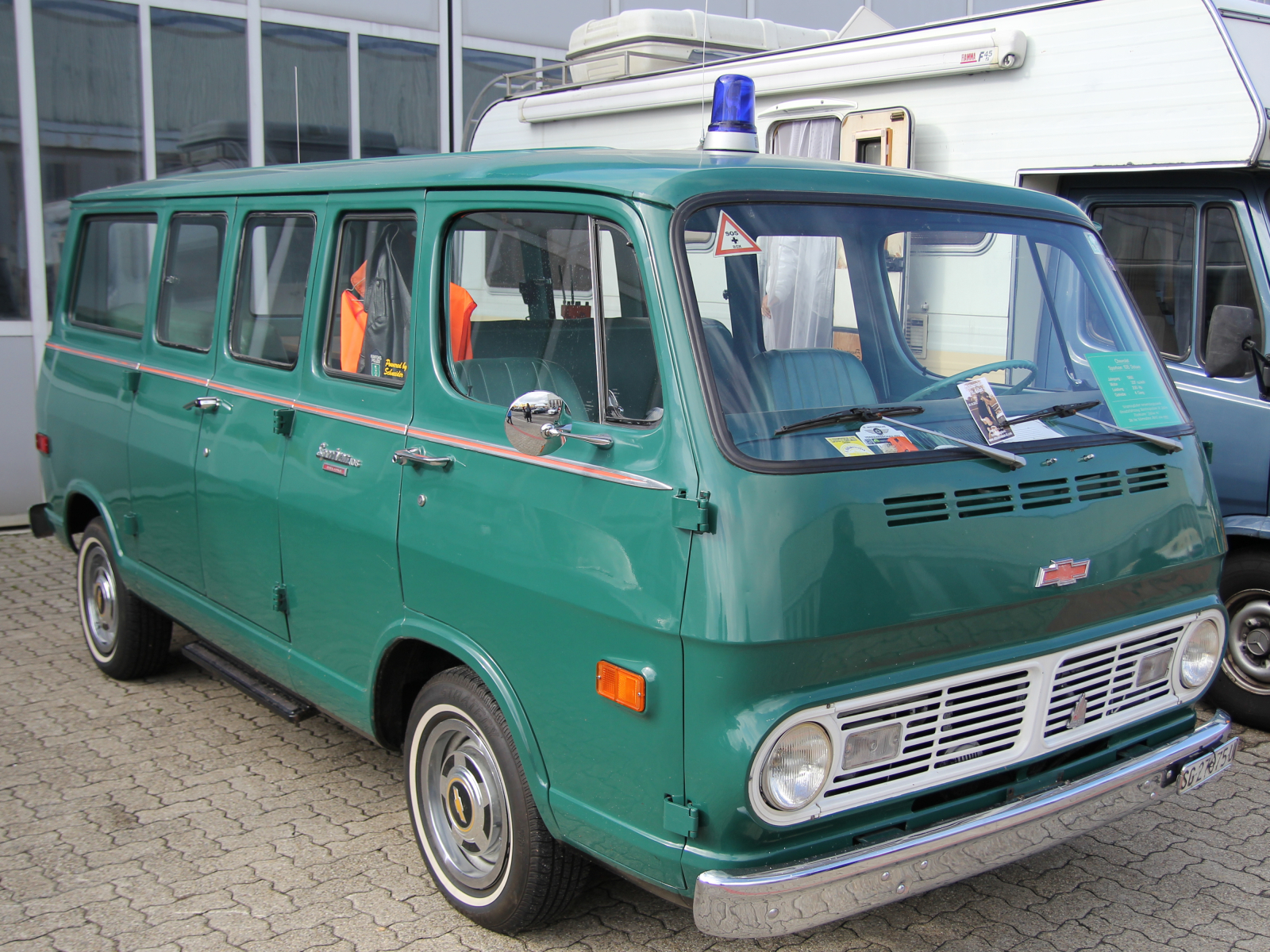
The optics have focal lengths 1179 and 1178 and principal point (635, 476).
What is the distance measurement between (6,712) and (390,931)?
104 inches

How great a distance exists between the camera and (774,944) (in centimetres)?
338

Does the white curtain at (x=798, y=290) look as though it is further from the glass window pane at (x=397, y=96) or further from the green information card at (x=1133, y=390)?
the glass window pane at (x=397, y=96)

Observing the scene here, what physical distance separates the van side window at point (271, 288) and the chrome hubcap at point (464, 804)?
4.73 feet

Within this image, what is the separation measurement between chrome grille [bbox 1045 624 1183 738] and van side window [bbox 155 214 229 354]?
3302mm

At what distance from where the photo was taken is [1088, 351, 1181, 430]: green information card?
3.33m

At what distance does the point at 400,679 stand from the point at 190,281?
207 centimetres

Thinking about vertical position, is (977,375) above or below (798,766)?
above

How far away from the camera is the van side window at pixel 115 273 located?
5113 mm

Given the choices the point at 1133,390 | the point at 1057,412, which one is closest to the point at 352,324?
the point at 1057,412

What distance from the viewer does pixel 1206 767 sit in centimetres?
332

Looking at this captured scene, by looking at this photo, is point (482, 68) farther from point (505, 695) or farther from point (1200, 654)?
point (1200, 654)

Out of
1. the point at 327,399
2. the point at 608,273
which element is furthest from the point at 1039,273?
the point at 327,399

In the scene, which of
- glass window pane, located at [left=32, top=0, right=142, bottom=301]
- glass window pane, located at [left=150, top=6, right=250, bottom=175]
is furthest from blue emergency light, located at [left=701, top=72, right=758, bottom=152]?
glass window pane, located at [left=32, top=0, right=142, bottom=301]

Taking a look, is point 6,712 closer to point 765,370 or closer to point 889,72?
point 765,370
